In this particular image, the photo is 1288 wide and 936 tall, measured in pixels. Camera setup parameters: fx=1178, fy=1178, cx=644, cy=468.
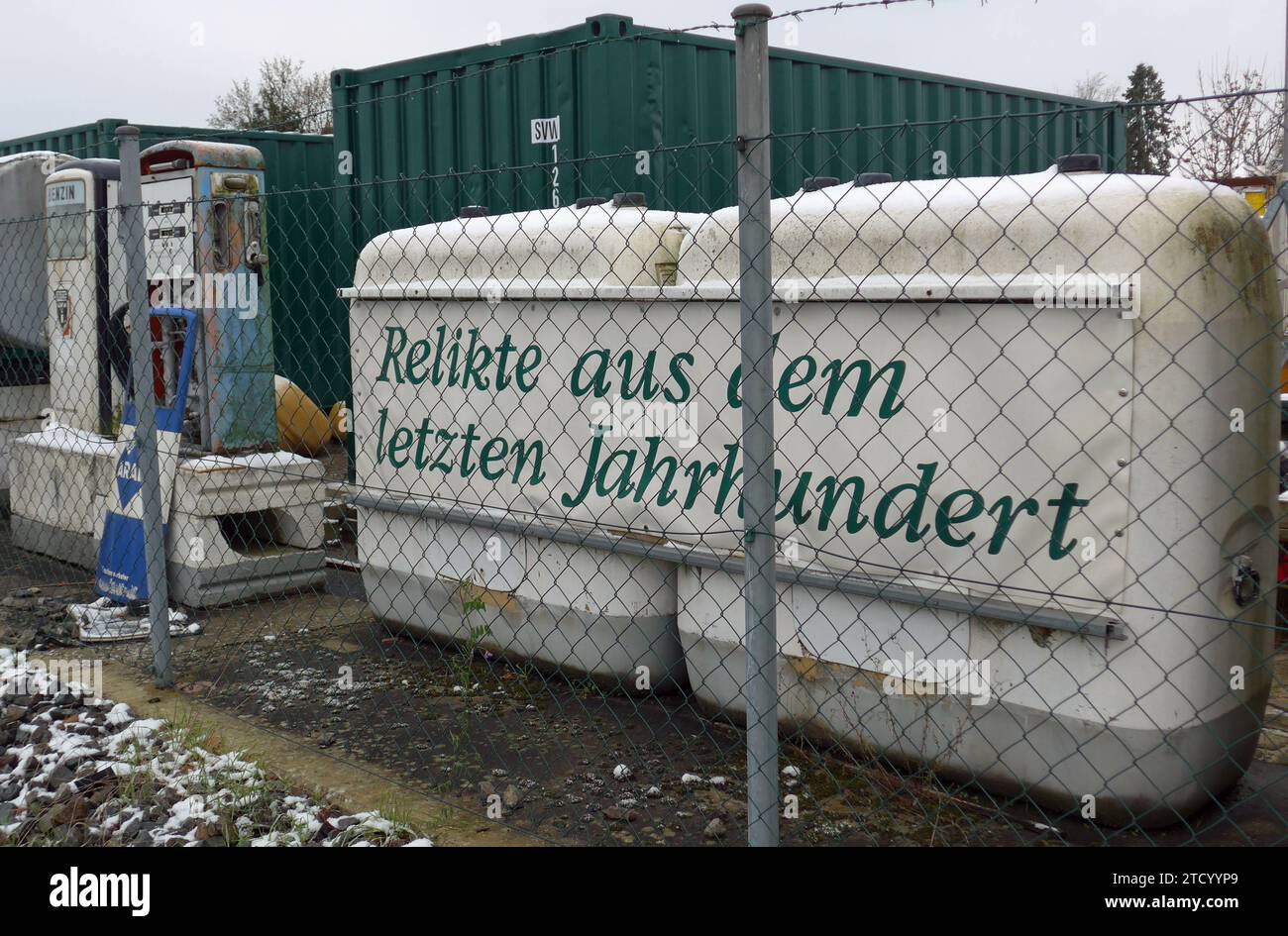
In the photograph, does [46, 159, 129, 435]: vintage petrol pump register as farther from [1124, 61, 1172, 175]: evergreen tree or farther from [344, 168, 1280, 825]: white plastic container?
[1124, 61, 1172, 175]: evergreen tree

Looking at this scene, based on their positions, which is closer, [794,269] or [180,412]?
[794,269]

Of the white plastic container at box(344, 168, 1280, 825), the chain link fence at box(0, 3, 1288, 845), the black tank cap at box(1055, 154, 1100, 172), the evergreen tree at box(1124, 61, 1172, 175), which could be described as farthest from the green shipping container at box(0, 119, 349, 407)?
the black tank cap at box(1055, 154, 1100, 172)

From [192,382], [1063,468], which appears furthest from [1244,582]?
[192,382]

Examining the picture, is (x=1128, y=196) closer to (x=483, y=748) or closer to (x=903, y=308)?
(x=903, y=308)

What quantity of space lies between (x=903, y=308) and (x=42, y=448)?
5356mm

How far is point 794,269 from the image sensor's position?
3615 mm

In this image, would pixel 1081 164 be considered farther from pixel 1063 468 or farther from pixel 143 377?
pixel 143 377

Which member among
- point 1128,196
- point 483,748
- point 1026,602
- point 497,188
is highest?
point 497,188

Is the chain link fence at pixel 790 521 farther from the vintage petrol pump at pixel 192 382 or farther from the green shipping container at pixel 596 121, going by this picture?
the green shipping container at pixel 596 121

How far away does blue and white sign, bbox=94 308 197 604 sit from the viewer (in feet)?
18.6

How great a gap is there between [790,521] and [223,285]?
3678 millimetres

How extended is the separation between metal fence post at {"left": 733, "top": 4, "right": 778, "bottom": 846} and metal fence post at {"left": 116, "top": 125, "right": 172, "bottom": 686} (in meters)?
2.74
